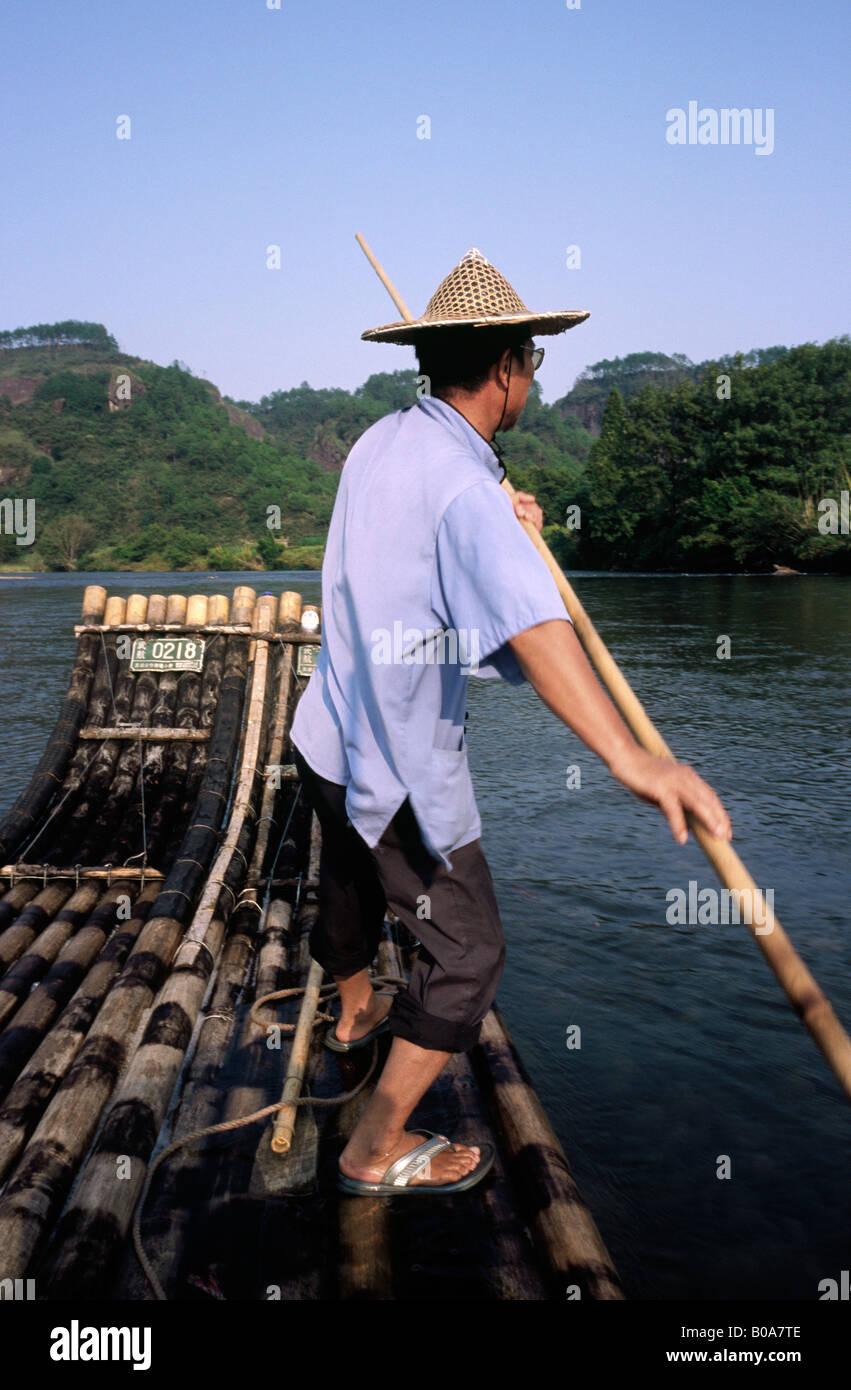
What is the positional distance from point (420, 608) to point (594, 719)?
1.86 ft

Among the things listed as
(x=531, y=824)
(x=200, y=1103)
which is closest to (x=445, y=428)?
(x=200, y=1103)

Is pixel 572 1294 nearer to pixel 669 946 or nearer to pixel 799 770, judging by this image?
pixel 669 946

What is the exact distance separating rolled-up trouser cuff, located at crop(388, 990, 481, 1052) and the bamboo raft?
0.53m

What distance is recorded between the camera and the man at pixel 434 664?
7.07ft

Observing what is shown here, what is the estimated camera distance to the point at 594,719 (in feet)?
6.85

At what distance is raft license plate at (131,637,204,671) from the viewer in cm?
775

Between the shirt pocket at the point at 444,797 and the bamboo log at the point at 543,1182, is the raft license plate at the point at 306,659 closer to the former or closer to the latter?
the bamboo log at the point at 543,1182

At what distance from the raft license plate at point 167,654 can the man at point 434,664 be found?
5.08 m

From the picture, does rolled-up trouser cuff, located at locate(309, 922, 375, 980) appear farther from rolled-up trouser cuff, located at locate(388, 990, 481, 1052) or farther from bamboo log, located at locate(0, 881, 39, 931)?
bamboo log, located at locate(0, 881, 39, 931)

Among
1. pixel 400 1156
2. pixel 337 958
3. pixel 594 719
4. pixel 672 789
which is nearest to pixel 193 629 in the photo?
pixel 337 958

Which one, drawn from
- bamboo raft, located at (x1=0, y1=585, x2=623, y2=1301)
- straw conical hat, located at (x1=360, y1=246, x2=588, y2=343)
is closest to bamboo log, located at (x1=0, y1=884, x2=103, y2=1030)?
bamboo raft, located at (x1=0, y1=585, x2=623, y2=1301)
